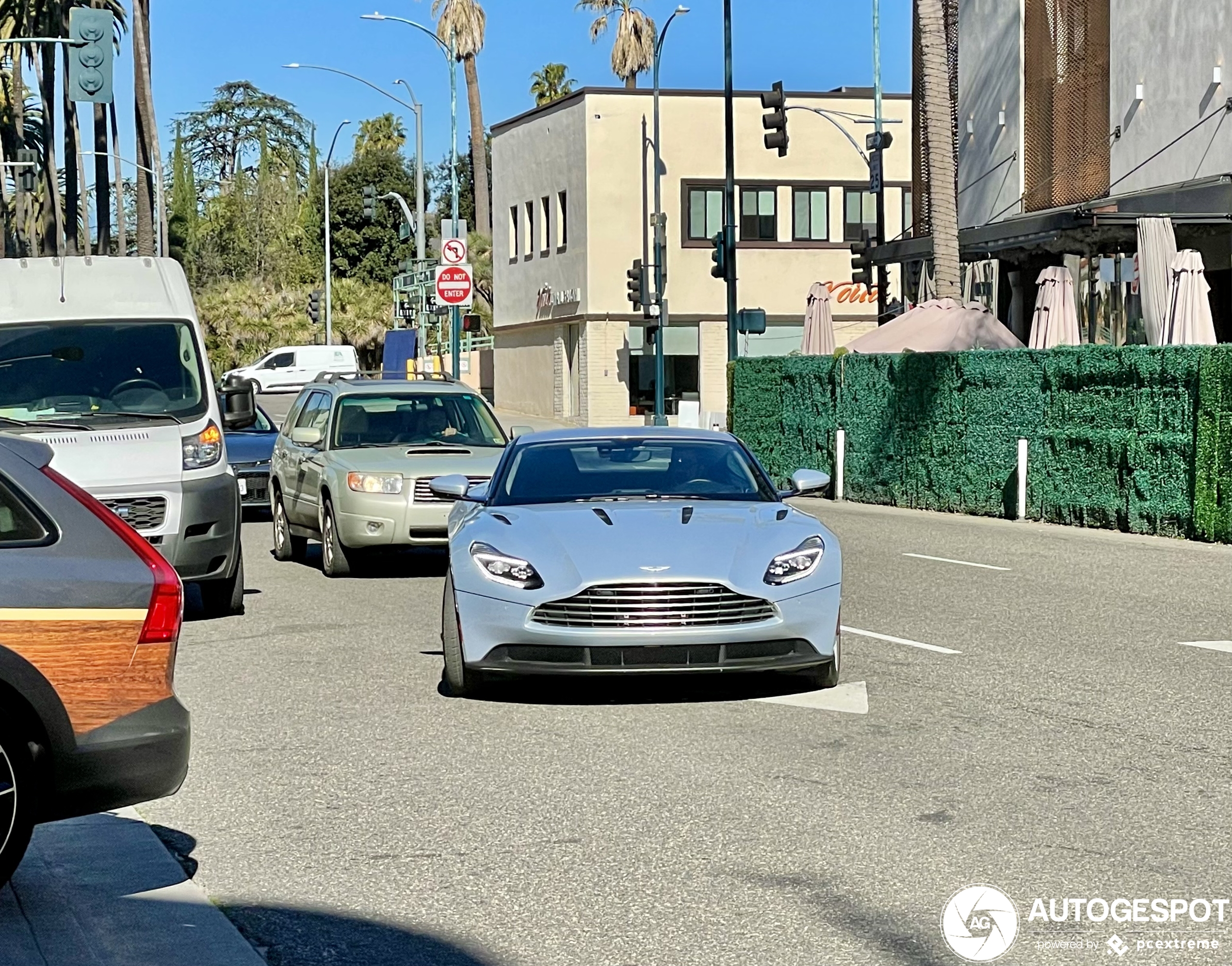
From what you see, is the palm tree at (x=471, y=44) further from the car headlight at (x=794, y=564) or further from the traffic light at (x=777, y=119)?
the car headlight at (x=794, y=564)

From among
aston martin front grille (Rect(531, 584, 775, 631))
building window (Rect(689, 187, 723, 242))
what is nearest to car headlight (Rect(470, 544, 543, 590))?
aston martin front grille (Rect(531, 584, 775, 631))

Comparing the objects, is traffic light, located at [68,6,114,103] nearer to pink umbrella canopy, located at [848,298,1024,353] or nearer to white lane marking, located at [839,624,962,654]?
pink umbrella canopy, located at [848,298,1024,353]

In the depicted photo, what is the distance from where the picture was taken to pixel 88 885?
6027mm

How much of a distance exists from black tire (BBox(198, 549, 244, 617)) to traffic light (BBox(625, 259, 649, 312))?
1248 inches

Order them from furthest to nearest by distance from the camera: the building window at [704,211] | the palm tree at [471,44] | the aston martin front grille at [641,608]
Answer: the palm tree at [471,44] < the building window at [704,211] < the aston martin front grille at [641,608]

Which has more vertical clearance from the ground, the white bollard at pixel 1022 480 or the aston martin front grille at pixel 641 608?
the aston martin front grille at pixel 641 608

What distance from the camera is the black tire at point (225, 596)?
43.8 ft

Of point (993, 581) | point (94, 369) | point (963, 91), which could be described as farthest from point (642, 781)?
point (963, 91)

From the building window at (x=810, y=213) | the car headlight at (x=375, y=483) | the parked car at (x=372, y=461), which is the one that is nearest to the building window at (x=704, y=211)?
the building window at (x=810, y=213)

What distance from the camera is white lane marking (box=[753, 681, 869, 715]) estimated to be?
30.3 feet

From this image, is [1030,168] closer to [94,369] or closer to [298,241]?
[94,369]

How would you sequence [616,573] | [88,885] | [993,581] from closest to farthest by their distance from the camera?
1. [88,885]
2. [616,573]
3. [993,581]

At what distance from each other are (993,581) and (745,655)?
7.14 meters

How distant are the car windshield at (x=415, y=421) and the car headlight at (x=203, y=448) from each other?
140 inches
